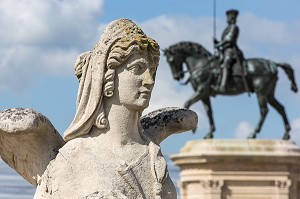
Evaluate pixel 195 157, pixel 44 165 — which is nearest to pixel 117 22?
pixel 44 165

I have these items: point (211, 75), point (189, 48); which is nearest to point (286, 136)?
point (211, 75)

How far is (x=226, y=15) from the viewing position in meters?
38.3

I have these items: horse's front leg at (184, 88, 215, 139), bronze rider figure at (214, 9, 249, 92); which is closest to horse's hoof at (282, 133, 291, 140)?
bronze rider figure at (214, 9, 249, 92)

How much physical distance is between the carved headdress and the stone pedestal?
2764cm

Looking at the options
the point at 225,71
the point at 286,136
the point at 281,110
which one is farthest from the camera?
the point at 281,110

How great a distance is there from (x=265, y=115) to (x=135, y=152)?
106 feet

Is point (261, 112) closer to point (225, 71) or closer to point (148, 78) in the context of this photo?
point (225, 71)

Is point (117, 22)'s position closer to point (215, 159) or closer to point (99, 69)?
point (99, 69)

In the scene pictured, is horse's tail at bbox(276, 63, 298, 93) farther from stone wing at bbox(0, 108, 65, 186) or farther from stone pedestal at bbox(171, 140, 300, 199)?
stone wing at bbox(0, 108, 65, 186)

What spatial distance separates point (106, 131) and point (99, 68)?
0.25m

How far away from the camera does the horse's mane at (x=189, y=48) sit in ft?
116

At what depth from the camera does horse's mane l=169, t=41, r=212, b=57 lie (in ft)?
116

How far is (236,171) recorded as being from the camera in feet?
110

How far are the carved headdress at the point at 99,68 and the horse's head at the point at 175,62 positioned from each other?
29337mm
